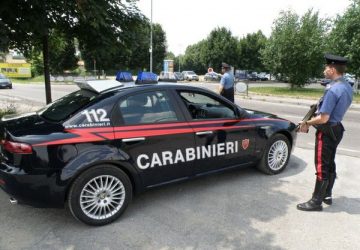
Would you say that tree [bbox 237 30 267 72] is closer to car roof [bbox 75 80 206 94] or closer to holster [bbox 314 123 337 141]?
car roof [bbox 75 80 206 94]

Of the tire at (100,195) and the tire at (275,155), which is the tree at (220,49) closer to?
the tire at (275,155)

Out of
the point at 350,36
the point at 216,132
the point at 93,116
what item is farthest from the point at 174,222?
the point at 350,36

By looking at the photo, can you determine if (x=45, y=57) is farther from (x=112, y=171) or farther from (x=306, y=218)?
(x=306, y=218)

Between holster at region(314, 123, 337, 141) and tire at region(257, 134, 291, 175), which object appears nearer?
holster at region(314, 123, 337, 141)

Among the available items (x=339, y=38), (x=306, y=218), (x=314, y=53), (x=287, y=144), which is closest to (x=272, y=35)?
(x=314, y=53)

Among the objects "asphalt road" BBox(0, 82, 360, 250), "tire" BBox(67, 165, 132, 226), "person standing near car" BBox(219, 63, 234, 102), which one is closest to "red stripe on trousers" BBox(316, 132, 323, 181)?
"asphalt road" BBox(0, 82, 360, 250)

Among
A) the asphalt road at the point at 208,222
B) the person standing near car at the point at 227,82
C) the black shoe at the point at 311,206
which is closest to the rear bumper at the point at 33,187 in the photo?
the asphalt road at the point at 208,222

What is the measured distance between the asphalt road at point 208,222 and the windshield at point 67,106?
3.57 feet

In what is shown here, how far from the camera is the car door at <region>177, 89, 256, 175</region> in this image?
422 centimetres

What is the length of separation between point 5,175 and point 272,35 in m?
22.9

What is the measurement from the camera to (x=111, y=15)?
6.77m

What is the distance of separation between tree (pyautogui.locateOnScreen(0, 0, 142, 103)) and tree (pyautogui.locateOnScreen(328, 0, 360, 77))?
15756mm

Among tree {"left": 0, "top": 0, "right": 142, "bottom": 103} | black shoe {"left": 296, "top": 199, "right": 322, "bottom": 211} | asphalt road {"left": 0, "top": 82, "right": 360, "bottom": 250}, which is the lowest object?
asphalt road {"left": 0, "top": 82, "right": 360, "bottom": 250}

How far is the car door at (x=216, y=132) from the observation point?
13.8 feet
